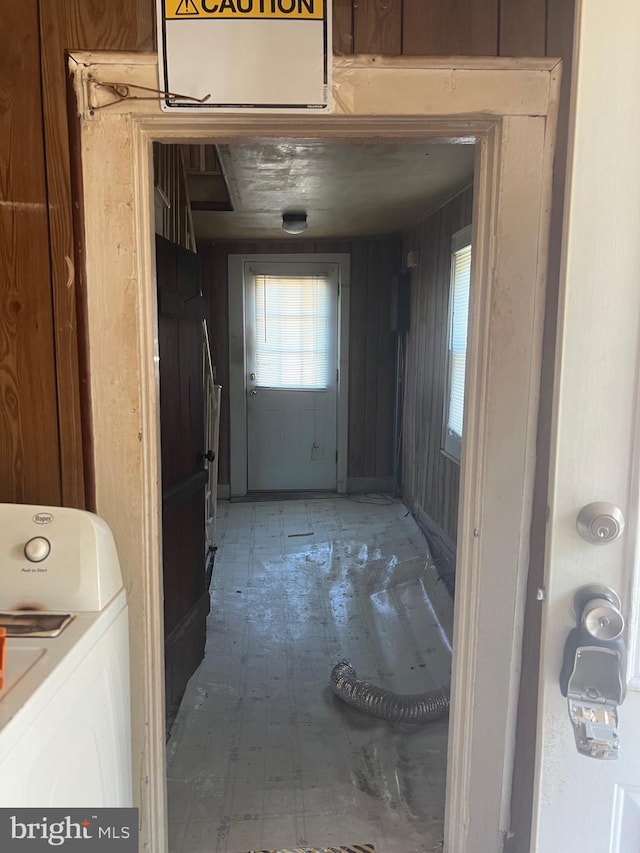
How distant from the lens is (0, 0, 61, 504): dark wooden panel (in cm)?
117

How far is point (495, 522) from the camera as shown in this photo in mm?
1324

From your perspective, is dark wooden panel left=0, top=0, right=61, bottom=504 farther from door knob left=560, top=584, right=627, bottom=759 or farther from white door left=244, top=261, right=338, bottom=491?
white door left=244, top=261, right=338, bottom=491

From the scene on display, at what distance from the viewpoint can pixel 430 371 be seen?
13.1 ft

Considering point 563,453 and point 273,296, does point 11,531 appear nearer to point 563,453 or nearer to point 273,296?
point 563,453

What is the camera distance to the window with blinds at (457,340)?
3236 millimetres

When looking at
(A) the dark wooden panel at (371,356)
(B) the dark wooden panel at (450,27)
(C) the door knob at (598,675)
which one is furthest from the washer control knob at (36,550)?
(A) the dark wooden panel at (371,356)

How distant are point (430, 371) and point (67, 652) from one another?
3.33m

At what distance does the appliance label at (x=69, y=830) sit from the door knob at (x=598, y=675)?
84 centimetres

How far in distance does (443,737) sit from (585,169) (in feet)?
6.38

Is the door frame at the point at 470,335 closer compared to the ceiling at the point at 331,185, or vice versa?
the door frame at the point at 470,335

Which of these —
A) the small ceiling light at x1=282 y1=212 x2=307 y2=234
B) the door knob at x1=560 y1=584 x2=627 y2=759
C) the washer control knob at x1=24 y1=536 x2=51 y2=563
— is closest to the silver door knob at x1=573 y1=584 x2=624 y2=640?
the door knob at x1=560 y1=584 x2=627 y2=759

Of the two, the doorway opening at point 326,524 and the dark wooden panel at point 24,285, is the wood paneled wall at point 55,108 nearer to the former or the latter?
the dark wooden panel at point 24,285

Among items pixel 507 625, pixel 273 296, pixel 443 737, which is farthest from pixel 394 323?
pixel 507 625

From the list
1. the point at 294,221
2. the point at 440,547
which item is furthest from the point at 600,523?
the point at 294,221
